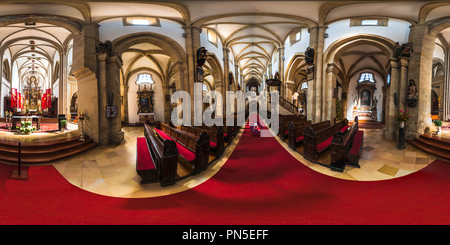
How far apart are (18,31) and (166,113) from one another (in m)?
9.57

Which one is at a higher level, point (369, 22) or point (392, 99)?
point (369, 22)

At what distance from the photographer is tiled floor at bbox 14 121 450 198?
2.76 m

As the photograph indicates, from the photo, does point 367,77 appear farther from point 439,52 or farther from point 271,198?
point 271,198

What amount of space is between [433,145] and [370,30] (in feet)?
18.5

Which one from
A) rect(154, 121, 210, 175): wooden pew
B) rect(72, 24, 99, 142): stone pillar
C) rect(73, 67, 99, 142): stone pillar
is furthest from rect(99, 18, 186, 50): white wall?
rect(154, 121, 210, 175): wooden pew

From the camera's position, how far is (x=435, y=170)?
3701 millimetres

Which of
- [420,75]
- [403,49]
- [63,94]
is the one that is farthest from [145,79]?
[420,75]

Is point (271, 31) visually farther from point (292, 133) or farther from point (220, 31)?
point (292, 133)

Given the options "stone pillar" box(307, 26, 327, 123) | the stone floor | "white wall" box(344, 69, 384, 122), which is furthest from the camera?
"white wall" box(344, 69, 384, 122)

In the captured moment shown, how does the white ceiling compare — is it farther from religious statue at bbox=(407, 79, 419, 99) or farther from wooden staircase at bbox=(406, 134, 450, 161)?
wooden staircase at bbox=(406, 134, 450, 161)

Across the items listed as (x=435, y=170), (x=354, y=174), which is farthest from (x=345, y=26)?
(x=354, y=174)

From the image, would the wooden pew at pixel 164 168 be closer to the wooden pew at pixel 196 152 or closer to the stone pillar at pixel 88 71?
the wooden pew at pixel 196 152

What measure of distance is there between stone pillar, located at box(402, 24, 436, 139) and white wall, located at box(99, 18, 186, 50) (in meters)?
9.60

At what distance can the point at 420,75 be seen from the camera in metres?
6.25
